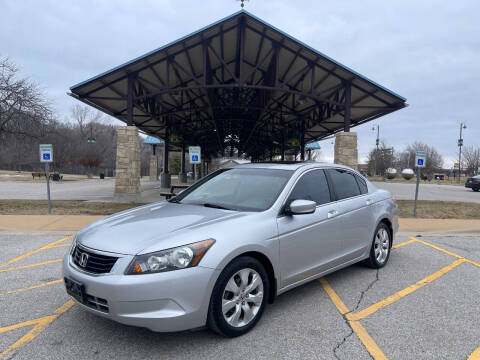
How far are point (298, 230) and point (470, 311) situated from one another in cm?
209

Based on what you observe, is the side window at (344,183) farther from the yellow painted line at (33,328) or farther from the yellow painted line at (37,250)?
the yellow painted line at (37,250)

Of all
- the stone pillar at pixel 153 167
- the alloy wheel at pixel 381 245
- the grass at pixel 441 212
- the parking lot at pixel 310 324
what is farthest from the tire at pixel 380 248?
the stone pillar at pixel 153 167

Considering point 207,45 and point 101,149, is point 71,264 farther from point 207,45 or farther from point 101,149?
point 101,149

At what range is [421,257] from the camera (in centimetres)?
572

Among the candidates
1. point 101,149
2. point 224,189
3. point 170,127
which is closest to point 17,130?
point 170,127

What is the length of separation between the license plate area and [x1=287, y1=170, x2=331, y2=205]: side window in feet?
7.11

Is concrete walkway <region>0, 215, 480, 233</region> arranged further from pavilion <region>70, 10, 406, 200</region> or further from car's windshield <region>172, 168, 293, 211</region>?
car's windshield <region>172, 168, 293, 211</region>

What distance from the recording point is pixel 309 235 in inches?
141

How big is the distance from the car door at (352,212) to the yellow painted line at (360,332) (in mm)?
500

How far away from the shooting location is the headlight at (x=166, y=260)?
2547 mm

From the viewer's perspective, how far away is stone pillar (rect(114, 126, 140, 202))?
532 inches

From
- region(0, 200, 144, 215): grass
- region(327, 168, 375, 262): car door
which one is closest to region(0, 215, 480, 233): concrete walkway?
region(0, 200, 144, 215): grass

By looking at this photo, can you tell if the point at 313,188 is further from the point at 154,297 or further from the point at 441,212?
the point at 441,212

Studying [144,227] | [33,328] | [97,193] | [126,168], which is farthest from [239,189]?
[97,193]
